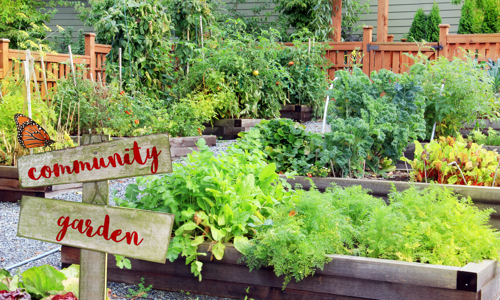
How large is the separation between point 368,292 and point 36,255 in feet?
7.52

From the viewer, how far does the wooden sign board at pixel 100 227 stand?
1.54 metres

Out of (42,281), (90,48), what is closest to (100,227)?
(42,281)

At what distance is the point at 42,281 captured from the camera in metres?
2.15

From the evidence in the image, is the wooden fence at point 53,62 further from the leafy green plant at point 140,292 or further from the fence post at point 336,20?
the fence post at point 336,20

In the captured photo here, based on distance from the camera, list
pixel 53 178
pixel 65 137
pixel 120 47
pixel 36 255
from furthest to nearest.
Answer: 1. pixel 120 47
2. pixel 65 137
3. pixel 36 255
4. pixel 53 178

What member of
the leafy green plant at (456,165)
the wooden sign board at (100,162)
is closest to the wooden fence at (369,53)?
the leafy green plant at (456,165)

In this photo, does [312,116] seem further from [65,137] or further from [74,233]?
[74,233]

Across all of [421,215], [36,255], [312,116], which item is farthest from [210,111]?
[421,215]

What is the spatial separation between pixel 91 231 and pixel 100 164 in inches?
9.6

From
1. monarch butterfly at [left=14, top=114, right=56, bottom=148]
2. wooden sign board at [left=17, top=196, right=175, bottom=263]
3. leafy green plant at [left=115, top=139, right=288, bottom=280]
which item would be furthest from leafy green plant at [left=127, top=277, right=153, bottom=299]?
monarch butterfly at [left=14, top=114, right=56, bottom=148]

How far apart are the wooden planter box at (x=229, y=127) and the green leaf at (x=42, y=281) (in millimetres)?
4734

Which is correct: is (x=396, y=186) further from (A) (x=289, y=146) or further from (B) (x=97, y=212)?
(B) (x=97, y=212)

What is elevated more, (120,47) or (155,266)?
(120,47)

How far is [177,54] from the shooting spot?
776 centimetres
